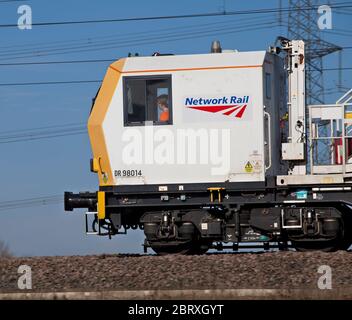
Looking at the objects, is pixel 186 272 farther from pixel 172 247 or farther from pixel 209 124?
pixel 209 124

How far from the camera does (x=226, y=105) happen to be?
18.2 metres

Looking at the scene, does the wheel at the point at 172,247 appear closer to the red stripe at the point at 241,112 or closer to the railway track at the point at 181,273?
the railway track at the point at 181,273

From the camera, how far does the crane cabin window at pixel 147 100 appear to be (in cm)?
1856

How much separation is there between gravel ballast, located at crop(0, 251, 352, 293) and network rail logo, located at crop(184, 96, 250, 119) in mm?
3484

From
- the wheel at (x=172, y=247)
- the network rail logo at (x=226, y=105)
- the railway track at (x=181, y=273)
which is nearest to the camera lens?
the railway track at (x=181, y=273)

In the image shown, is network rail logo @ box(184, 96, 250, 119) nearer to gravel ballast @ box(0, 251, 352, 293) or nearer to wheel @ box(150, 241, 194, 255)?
wheel @ box(150, 241, 194, 255)

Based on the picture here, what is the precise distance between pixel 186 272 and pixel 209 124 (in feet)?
15.2

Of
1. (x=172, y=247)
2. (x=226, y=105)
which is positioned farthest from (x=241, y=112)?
(x=172, y=247)

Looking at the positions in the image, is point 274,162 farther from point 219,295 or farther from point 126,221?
point 219,295

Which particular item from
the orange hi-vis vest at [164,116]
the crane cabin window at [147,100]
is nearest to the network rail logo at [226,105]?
the orange hi-vis vest at [164,116]

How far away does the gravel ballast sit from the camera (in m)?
13.7

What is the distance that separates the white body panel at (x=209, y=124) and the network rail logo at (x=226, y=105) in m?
0.07

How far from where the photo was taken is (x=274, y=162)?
1906cm
